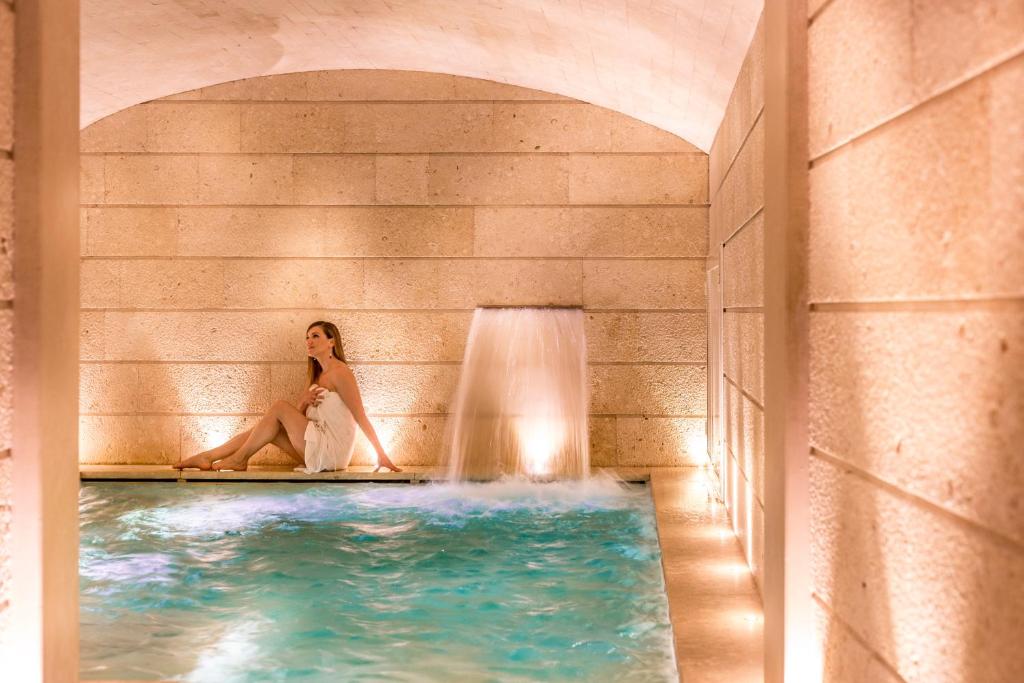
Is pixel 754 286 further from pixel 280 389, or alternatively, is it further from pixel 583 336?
pixel 280 389

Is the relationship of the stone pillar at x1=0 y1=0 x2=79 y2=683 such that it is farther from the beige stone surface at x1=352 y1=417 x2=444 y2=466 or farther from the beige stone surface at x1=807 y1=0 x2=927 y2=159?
the beige stone surface at x1=352 y1=417 x2=444 y2=466

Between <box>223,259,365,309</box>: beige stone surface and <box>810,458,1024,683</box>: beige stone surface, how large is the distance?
657 centimetres

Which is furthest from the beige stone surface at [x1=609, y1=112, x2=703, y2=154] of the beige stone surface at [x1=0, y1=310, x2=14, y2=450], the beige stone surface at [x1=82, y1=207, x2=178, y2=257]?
the beige stone surface at [x1=0, y1=310, x2=14, y2=450]

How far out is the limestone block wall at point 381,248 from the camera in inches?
349

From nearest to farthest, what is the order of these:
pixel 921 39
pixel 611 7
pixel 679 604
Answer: pixel 921 39 < pixel 679 604 < pixel 611 7

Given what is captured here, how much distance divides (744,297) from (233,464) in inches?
191

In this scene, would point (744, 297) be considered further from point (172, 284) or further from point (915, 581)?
point (172, 284)

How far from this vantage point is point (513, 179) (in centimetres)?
887

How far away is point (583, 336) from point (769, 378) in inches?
221

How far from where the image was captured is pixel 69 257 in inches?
117

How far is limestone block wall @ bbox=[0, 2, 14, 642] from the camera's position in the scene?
267 cm

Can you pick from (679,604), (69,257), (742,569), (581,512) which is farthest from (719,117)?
(69,257)

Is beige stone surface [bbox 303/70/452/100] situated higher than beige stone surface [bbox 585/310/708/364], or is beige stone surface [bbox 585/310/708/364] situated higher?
beige stone surface [bbox 303/70/452/100]

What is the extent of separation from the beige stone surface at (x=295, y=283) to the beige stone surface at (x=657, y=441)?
8.73 feet
